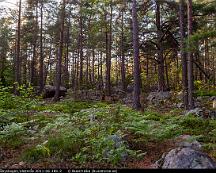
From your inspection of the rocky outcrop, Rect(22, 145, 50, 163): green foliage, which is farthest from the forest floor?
the rocky outcrop

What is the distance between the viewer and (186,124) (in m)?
12.6

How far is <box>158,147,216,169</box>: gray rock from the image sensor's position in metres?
6.71

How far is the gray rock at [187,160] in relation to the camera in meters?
6.71

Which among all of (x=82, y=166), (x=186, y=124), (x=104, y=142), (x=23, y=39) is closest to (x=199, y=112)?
(x=186, y=124)

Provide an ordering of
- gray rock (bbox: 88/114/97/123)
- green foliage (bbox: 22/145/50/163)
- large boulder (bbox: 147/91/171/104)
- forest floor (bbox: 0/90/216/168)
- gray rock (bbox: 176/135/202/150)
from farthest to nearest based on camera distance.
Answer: large boulder (bbox: 147/91/171/104) → gray rock (bbox: 88/114/97/123) → gray rock (bbox: 176/135/202/150) → green foliage (bbox: 22/145/50/163) → forest floor (bbox: 0/90/216/168)

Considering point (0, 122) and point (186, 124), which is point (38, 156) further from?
point (186, 124)

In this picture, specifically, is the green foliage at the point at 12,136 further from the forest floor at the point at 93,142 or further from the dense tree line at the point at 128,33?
the dense tree line at the point at 128,33

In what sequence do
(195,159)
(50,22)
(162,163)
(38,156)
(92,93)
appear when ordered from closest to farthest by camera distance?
1. (195,159)
2. (162,163)
3. (38,156)
4. (92,93)
5. (50,22)

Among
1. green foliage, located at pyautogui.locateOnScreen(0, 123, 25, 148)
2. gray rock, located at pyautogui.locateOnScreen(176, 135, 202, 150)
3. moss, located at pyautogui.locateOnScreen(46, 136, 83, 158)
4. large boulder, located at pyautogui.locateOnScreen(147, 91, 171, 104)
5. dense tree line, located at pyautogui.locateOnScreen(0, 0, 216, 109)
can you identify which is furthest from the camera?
large boulder, located at pyautogui.locateOnScreen(147, 91, 171, 104)

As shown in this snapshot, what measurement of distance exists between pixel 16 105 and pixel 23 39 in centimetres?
3014

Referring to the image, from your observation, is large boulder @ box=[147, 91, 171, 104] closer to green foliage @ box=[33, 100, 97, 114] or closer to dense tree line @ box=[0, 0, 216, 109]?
dense tree line @ box=[0, 0, 216, 109]

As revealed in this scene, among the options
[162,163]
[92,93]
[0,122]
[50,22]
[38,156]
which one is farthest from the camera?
[50,22]

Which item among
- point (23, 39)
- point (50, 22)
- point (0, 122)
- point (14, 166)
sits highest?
point (50, 22)

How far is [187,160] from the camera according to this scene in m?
6.84
